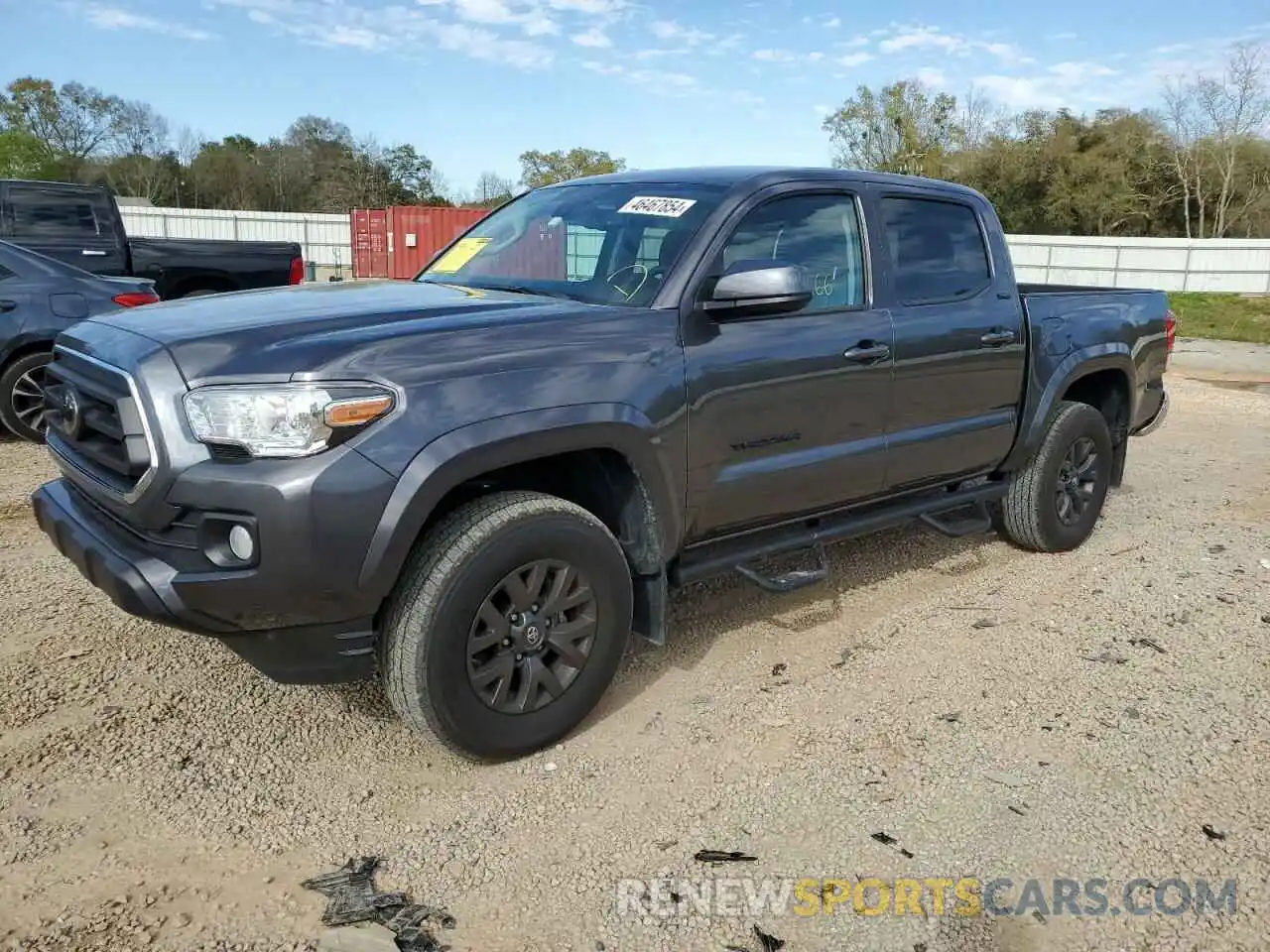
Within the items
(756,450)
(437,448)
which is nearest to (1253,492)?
(756,450)

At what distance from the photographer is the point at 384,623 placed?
3014 millimetres

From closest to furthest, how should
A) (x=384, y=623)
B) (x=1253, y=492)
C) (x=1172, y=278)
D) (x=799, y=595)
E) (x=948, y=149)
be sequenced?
(x=384, y=623) < (x=799, y=595) < (x=1253, y=492) < (x=1172, y=278) < (x=948, y=149)

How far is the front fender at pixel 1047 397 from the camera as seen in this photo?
504cm

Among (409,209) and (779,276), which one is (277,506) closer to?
(779,276)

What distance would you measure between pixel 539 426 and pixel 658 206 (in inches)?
49.6

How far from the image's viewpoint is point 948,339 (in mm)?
4453

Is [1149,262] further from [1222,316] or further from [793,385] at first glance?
[793,385]

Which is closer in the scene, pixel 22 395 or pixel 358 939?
pixel 358 939

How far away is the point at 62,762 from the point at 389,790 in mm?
1026

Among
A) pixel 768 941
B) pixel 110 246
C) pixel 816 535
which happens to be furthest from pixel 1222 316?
pixel 768 941

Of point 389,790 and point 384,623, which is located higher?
point 384,623

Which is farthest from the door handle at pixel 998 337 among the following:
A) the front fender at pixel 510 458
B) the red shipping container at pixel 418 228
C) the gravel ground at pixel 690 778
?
the red shipping container at pixel 418 228

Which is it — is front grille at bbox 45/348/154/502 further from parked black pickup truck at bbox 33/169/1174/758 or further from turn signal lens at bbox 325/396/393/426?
turn signal lens at bbox 325/396/393/426

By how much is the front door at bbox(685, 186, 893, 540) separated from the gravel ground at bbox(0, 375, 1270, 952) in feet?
2.38
